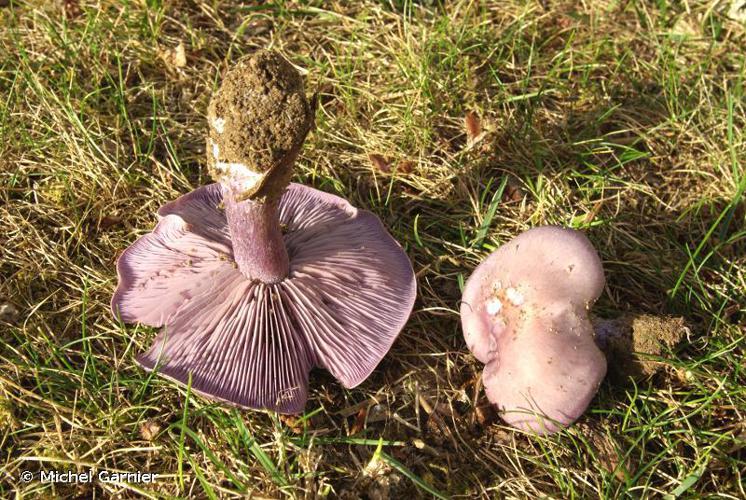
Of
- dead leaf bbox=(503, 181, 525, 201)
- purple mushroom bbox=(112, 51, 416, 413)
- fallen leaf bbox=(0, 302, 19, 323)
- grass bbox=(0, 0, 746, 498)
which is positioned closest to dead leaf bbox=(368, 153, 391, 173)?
grass bbox=(0, 0, 746, 498)

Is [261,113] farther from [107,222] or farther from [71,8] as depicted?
[71,8]

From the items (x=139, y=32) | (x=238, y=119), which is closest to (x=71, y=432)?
(x=238, y=119)

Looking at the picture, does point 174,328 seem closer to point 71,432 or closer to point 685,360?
point 71,432

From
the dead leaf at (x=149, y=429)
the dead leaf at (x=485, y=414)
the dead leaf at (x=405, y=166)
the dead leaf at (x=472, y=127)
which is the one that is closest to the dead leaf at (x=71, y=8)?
the dead leaf at (x=405, y=166)

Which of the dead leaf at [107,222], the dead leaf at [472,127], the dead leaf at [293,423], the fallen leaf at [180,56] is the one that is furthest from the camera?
the fallen leaf at [180,56]

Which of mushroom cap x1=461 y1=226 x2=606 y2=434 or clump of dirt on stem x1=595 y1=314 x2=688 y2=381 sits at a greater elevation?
mushroom cap x1=461 y1=226 x2=606 y2=434

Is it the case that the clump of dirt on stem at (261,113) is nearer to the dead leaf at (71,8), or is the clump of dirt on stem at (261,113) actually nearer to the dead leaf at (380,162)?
the dead leaf at (380,162)

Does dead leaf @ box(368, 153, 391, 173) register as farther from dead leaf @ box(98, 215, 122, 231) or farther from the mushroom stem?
dead leaf @ box(98, 215, 122, 231)
